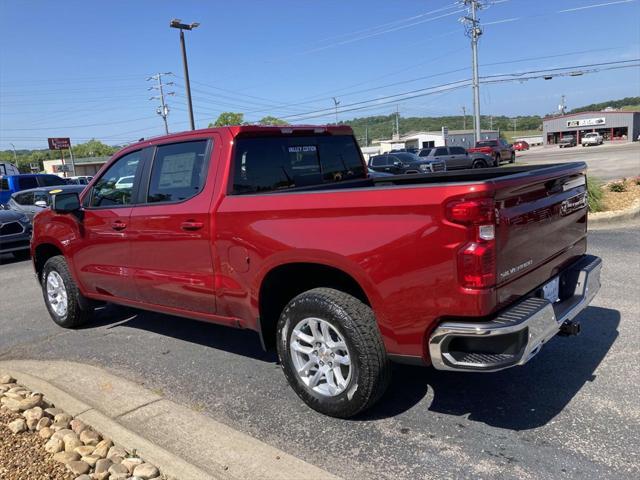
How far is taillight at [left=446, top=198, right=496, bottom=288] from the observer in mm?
2762

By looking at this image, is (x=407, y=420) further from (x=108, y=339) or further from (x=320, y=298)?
(x=108, y=339)

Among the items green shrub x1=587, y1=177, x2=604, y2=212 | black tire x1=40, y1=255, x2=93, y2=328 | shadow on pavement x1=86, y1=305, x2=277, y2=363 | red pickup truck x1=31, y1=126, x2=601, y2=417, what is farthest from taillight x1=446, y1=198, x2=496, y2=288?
green shrub x1=587, y1=177, x2=604, y2=212

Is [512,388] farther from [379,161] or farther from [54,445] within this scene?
[379,161]

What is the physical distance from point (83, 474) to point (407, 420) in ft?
6.36

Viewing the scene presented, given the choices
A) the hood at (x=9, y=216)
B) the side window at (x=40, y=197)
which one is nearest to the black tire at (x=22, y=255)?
the hood at (x=9, y=216)

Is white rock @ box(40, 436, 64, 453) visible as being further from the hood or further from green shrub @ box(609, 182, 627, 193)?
green shrub @ box(609, 182, 627, 193)

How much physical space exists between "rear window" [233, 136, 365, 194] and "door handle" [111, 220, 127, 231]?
134 centimetres

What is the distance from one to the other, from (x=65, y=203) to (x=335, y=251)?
3153mm

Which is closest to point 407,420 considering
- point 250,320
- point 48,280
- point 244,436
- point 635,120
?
point 244,436

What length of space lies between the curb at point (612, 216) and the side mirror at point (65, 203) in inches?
338

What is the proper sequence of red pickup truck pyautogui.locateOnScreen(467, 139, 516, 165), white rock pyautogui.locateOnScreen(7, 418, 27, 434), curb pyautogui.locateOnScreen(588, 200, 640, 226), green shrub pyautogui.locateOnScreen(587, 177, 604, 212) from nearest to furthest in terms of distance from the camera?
white rock pyautogui.locateOnScreen(7, 418, 27, 434) < curb pyautogui.locateOnScreen(588, 200, 640, 226) < green shrub pyautogui.locateOnScreen(587, 177, 604, 212) < red pickup truck pyautogui.locateOnScreen(467, 139, 516, 165)

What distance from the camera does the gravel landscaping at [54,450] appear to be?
295 cm

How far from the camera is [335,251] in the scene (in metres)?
3.24

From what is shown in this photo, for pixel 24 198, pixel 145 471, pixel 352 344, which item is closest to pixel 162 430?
pixel 145 471
